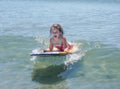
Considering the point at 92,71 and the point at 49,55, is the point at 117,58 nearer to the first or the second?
the point at 92,71

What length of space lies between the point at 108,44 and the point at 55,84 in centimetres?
671

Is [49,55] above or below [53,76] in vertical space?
above

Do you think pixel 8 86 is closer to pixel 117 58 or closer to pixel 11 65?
pixel 11 65

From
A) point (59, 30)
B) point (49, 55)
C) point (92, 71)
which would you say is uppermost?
point (59, 30)

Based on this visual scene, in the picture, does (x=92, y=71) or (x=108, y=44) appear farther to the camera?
(x=108, y=44)

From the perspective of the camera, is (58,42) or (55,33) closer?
(55,33)

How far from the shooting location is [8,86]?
31.2 feet

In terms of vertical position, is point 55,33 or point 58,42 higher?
point 55,33

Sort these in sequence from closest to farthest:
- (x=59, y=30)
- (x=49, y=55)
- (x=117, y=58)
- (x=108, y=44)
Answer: (x=49, y=55) < (x=59, y=30) < (x=117, y=58) < (x=108, y=44)

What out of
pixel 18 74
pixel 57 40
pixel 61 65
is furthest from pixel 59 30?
pixel 18 74

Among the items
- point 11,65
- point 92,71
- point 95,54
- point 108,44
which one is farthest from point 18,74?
point 108,44

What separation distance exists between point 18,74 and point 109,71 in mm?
3235

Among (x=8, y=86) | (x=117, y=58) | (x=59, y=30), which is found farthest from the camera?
(x=117, y=58)

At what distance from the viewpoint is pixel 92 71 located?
36.9 ft
